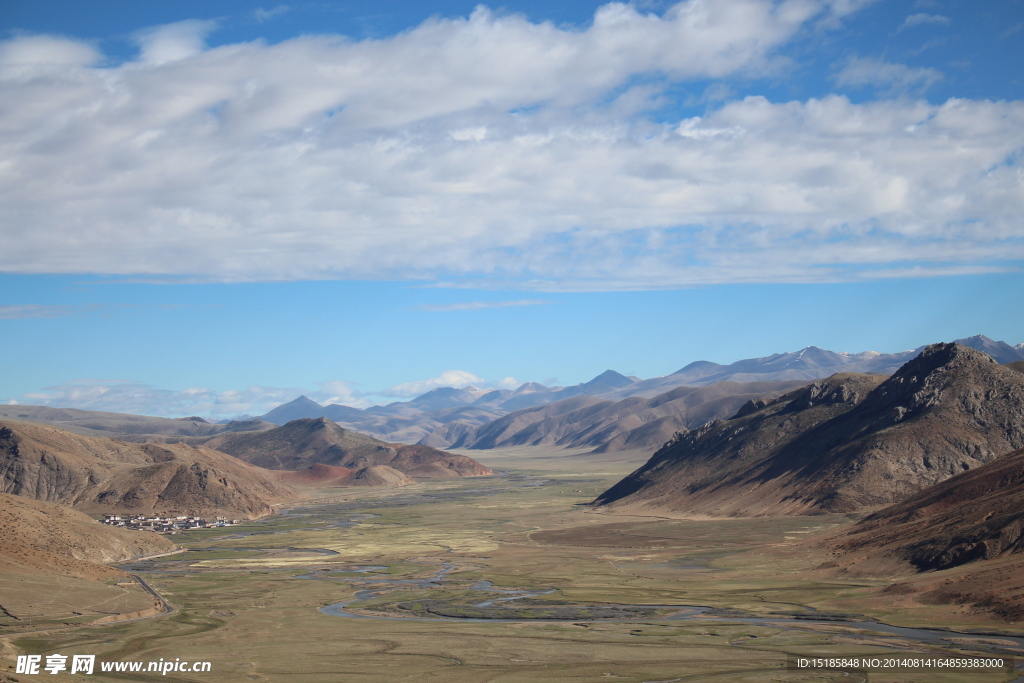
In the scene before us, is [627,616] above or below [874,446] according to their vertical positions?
below

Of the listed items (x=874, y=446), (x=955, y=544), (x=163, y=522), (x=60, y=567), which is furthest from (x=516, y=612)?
(x=163, y=522)

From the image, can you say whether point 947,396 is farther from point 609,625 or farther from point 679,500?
point 609,625

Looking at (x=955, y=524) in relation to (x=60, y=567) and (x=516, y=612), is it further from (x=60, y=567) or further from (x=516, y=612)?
(x=60, y=567)

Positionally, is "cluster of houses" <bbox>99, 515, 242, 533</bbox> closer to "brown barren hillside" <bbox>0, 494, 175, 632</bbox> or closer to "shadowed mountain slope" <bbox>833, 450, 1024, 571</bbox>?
"brown barren hillside" <bbox>0, 494, 175, 632</bbox>

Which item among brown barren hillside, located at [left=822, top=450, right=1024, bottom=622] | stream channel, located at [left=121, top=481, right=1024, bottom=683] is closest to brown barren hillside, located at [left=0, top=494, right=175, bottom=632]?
stream channel, located at [left=121, top=481, right=1024, bottom=683]

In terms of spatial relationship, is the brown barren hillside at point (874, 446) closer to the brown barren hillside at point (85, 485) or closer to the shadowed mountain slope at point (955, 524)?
the shadowed mountain slope at point (955, 524)

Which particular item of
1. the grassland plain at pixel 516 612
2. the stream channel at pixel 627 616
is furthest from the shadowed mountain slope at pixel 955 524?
the stream channel at pixel 627 616

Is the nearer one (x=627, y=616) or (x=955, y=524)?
(x=627, y=616)
